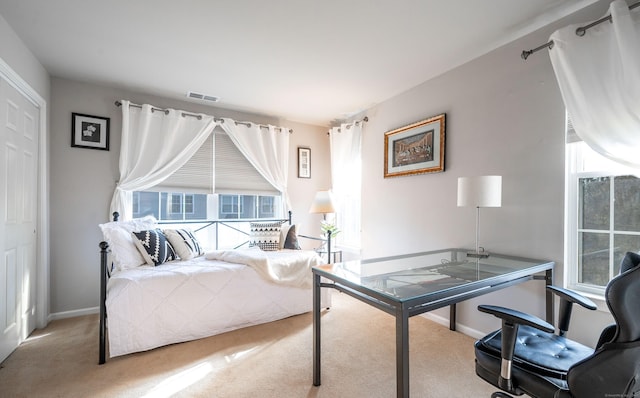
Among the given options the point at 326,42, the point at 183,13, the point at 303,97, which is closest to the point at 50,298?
the point at 183,13

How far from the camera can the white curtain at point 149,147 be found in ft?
10.3

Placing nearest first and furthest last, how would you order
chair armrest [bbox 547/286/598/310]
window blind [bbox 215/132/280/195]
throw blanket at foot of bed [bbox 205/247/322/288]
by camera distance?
chair armrest [bbox 547/286/598/310]
throw blanket at foot of bed [bbox 205/247/322/288]
window blind [bbox 215/132/280/195]

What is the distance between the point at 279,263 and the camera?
114 inches

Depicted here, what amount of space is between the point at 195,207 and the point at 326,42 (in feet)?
8.39

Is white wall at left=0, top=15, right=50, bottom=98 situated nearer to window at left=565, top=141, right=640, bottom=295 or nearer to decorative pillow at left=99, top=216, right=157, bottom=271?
decorative pillow at left=99, top=216, right=157, bottom=271

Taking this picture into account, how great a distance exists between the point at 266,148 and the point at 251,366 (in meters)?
2.79

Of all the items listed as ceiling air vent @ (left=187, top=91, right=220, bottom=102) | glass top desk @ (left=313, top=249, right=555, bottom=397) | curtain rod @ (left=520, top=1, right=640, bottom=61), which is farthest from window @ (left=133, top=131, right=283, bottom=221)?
curtain rod @ (left=520, top=1, right=640, bottom=61)

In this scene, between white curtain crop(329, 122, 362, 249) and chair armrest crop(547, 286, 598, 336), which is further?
white curtain crop(329, 122, 362, 249)

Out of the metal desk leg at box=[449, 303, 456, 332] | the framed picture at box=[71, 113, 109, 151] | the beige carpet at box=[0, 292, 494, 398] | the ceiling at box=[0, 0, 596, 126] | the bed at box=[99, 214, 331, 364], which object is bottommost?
the beige carpet at box=[0, 292, 494, 398]

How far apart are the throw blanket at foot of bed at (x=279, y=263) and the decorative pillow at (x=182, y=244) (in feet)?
0.52

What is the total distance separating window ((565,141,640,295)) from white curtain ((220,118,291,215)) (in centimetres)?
316

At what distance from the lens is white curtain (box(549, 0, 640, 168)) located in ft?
5.22

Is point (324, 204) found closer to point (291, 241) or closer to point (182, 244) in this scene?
point (291, 241)

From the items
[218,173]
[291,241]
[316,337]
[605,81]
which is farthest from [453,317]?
[218,173]
